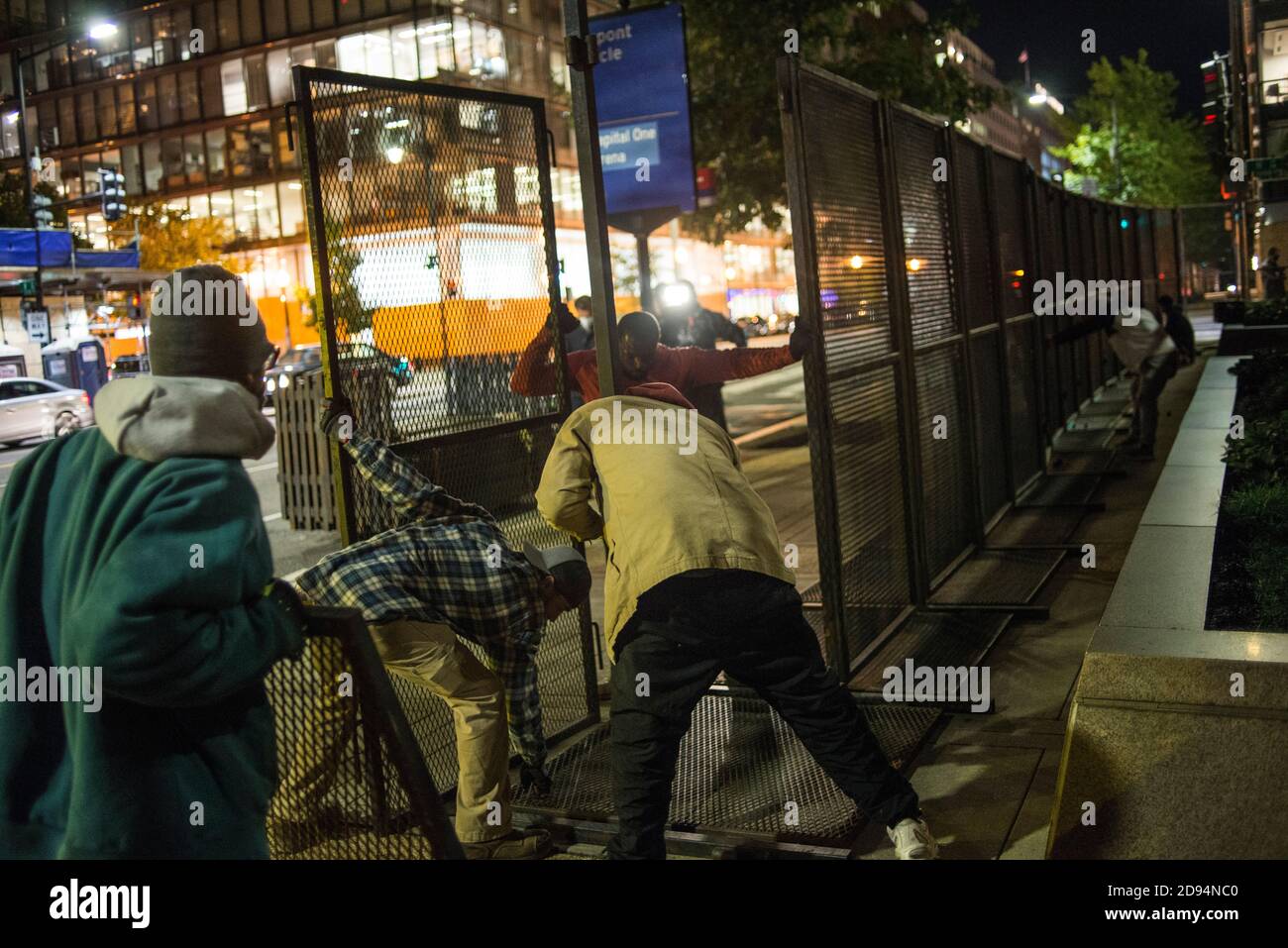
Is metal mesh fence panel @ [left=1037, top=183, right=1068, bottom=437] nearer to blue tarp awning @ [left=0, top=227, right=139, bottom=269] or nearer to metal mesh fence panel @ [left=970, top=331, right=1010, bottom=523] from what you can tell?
metal mesh fence panel @ [left=970, top=331, right=1010, bottom=523]

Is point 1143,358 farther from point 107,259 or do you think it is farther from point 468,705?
point 107,259

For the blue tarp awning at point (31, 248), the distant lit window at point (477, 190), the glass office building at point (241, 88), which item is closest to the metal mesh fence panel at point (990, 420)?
the distant lit window at point (477, 190)

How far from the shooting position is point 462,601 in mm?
4211

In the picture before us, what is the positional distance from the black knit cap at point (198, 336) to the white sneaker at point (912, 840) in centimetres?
256

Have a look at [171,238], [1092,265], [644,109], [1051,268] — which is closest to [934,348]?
[644,109]

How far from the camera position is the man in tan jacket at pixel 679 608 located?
3.84 meters

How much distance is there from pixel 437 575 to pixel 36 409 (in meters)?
24.4

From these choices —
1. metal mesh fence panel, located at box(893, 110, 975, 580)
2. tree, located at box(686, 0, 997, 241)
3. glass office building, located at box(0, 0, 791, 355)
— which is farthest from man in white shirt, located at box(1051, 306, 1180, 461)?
glass office building, located at box(0, 0, 791, 355)

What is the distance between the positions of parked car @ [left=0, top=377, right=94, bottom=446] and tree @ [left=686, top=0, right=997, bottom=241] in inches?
552

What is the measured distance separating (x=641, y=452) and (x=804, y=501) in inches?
329

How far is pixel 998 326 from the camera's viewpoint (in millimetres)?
9930

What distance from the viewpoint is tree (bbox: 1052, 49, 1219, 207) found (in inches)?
2478
